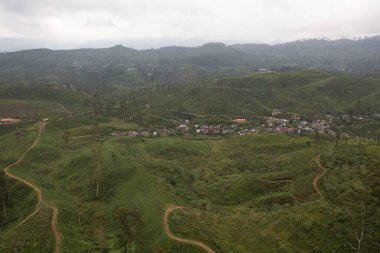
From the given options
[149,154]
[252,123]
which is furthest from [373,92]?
[149,154]

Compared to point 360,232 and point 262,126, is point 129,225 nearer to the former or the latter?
point 360,232

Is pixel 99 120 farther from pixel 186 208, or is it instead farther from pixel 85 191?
pixel 186 208

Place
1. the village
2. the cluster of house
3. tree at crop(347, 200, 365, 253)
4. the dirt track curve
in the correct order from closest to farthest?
1. tree at crop(347, 200, 365, 253)
2. the dirt track curve
3. the village
4. the cluster of house

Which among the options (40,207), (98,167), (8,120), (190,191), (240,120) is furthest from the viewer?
(240,120)

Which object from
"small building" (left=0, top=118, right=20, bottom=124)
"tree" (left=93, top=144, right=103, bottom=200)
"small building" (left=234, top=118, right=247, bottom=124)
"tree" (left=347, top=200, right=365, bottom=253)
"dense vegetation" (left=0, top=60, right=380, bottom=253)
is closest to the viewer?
"tree" (left=347, top=200, right=365, bottom=253)

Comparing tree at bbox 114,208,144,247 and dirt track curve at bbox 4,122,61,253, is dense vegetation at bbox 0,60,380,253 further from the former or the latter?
dirt track curve at bbox 4,122,61,253

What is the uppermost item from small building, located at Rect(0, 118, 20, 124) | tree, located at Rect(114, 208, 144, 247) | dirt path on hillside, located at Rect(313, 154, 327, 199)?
dirt path on hillside, located at Rect(313, 154, 327, 199)

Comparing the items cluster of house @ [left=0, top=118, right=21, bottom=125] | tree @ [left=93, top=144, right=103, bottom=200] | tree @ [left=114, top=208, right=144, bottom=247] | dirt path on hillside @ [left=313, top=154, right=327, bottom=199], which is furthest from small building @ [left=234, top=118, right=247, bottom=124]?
tree @ [left=114, top=208, right=144, bottom=247]

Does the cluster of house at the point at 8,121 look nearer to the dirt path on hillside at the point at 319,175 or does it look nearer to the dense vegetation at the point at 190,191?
the dense vegetation at the point at 190,191

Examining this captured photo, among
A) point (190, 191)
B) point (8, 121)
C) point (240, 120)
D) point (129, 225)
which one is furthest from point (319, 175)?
point (8, 121)

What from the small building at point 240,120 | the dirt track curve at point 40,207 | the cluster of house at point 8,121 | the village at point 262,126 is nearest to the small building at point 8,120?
the cluster of house at point 8,121

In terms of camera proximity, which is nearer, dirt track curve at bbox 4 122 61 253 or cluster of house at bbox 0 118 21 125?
dirt track curve at bbox 4 122 61 253
